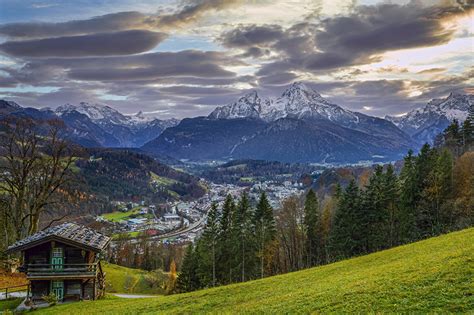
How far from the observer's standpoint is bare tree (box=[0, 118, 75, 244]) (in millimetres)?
46188

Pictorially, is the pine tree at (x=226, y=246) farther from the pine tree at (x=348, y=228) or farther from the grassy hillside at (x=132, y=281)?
the pine tree at (x=348, y=228)

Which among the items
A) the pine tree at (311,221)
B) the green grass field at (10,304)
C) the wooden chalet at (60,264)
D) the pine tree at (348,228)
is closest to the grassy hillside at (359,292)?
the wooden chalet at (60,264)

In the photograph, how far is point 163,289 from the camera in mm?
74062

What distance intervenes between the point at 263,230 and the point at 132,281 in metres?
25.8

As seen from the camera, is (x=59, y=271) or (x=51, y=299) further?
(x=59, y=271)

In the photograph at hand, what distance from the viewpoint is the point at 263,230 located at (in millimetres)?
68500

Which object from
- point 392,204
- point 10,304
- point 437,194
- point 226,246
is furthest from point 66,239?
point 437,194

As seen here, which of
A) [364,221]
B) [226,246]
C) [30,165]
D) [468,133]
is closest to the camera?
[30,165]

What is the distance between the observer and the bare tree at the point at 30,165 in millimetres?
46188

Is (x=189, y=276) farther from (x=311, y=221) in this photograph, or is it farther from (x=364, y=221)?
(x=364, y=221)

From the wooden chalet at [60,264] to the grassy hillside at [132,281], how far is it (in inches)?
965

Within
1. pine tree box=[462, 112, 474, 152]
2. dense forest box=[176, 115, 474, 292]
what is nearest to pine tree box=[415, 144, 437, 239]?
dense forest box=[176, 115, 474, 292]

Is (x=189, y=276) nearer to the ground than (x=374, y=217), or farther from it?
nearer to the ground

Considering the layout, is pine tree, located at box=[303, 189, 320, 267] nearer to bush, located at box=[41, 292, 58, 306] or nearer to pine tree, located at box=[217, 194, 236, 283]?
pine tree, located at box=[217, 194, 236, 283]
